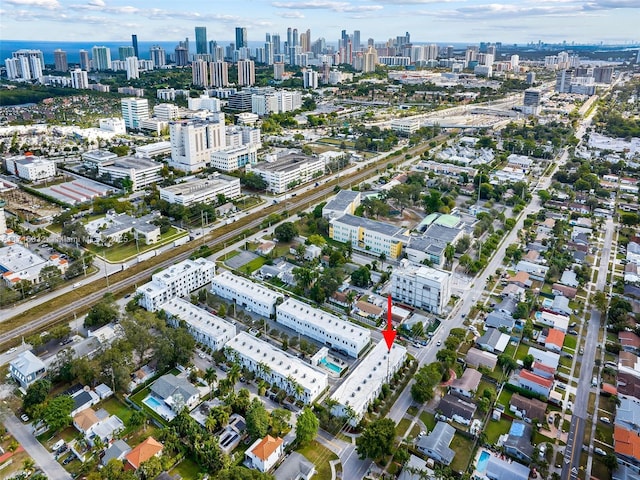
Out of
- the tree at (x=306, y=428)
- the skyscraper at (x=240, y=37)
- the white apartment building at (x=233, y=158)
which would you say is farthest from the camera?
the skyscraper at (x=240, y=37)

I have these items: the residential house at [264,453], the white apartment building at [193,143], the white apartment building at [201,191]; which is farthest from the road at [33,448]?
the white apartment building at [193,143]

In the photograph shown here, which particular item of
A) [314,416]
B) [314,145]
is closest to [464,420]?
[314,416]

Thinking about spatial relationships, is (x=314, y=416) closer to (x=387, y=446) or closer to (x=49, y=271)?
(x=387, y=446)

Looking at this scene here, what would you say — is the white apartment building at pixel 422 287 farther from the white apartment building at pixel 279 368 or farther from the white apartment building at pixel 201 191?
the white apartment building at pixel 201 191

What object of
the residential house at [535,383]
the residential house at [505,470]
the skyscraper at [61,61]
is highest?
the skyscraper at [61,61]

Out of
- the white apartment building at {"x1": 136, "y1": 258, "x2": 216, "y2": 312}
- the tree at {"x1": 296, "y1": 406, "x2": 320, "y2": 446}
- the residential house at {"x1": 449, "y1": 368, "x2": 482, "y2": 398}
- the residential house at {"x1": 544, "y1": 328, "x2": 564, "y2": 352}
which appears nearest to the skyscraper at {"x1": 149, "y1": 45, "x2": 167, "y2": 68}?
the white apartment building at {"x1": 136, "y1": 258, "x2": 216, "y2": 312}
